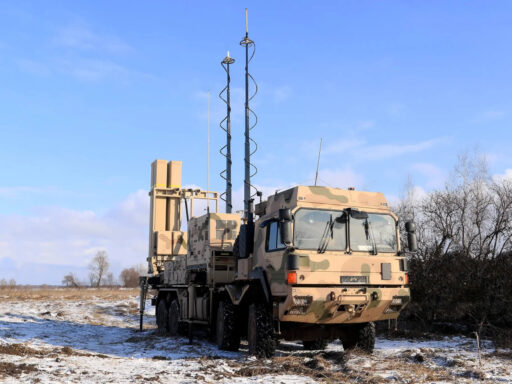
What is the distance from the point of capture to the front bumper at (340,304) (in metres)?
10.3

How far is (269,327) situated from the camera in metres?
11.0

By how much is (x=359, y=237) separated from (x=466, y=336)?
5310mm

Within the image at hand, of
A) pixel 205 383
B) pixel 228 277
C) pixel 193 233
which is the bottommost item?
pixel 205 383

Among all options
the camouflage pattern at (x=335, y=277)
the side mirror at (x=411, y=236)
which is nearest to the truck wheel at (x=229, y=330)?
the camouflage pattern at (x=335, y=277)

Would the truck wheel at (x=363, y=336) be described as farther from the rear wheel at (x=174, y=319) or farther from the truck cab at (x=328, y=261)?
the rear wheel at (x=174, y=319)

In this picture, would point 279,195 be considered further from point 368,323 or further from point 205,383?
point 205,383

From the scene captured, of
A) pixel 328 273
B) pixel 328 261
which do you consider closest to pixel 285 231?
pixel 328 261

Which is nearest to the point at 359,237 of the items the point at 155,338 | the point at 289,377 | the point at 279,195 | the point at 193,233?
the point at 279,195

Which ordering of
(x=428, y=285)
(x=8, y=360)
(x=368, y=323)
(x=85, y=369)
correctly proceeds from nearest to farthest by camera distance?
(x=85, y=369)
(x=8, y=360)
(x=368, y=323)
(x=428, y=285)

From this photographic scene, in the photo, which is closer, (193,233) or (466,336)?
(466,336)

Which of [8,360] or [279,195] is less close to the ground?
[279,195]

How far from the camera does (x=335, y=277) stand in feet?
34.5

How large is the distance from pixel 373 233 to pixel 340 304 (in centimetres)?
154

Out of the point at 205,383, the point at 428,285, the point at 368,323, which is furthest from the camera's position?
the point at 428,285
